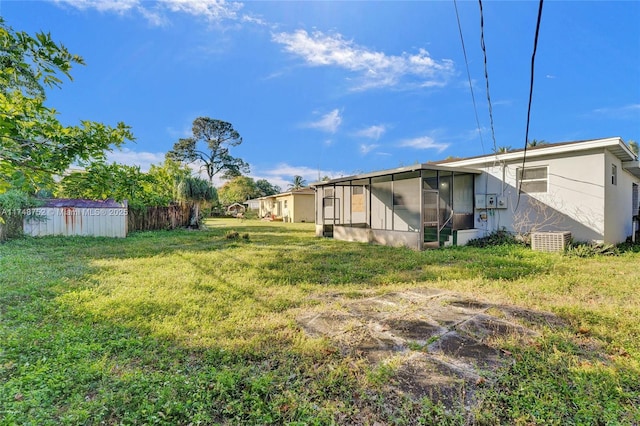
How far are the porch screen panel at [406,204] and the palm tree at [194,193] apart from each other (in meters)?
10.4

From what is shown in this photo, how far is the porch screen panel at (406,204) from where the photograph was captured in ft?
33.3

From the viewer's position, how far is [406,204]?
1060 centimetres

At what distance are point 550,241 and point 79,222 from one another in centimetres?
1562

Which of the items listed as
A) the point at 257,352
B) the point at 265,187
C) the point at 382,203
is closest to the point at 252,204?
the point at 265,187

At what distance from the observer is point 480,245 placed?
8.96m

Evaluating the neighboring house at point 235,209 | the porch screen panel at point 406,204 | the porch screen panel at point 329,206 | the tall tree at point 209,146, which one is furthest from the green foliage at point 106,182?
the tall tree at point 209,146

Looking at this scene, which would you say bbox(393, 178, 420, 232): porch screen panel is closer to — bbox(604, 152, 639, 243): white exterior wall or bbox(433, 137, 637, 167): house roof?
bbox(433, 137, 637, 167): house roof

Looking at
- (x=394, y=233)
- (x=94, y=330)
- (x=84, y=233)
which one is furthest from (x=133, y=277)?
(x=84, y=233)

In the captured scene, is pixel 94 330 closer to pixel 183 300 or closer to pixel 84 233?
pixel 183 300

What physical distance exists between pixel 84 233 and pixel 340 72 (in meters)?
11.6

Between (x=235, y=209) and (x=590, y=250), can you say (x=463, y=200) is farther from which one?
(x=235, y=209)

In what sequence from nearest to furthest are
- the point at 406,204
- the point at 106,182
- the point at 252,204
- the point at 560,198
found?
1. the point at 106,182
2. the point at 560,198
3. the point at 406,204
4. the point at 252,204

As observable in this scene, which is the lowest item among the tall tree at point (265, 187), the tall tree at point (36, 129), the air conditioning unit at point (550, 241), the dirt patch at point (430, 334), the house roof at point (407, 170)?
the dirt patch at point (430, 334)

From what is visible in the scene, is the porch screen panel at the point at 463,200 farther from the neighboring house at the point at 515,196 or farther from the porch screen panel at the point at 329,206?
the porch screen panel at the point at 329,206
